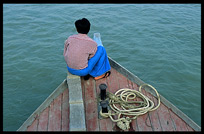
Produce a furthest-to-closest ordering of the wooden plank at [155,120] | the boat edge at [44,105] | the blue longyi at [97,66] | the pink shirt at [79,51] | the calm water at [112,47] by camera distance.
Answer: the calm water at [112,47] < the blue longyi at [97,66] < the pink shirt at [79,51] < the boat edge at [44,105] < the wooden plank at [155,120]

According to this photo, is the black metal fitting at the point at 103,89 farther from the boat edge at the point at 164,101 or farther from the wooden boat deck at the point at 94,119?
the boat edge at the point at 164,101

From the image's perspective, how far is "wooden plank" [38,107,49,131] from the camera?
4023 millimetres

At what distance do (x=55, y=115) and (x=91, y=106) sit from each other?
27.9 inches

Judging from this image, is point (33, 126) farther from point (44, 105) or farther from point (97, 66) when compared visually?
point (97, 66)

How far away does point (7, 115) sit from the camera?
6383 mm

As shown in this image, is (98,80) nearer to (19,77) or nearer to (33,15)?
(19,77)

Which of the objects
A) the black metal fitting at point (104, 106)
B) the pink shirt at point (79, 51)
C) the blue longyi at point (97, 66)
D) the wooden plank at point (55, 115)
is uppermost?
the pink shirt at point (79, 51)

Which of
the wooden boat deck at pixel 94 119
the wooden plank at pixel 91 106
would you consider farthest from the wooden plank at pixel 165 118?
the wooden plank at pixel 91 106

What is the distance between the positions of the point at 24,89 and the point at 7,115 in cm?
110

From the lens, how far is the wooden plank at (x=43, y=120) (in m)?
4.02

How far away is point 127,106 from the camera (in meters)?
4.29

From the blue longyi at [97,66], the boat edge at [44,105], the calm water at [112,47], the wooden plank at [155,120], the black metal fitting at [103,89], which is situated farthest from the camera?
the calm water at [112,47]

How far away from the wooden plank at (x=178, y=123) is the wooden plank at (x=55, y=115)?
2.09 m

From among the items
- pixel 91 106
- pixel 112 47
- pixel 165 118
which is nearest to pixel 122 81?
pixel 91 106
